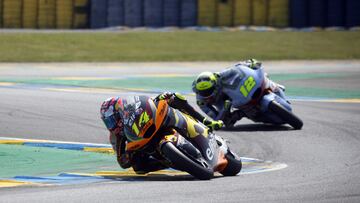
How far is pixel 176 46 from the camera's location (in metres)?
29.5

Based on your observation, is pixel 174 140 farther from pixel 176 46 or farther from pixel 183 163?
pixel 176 46

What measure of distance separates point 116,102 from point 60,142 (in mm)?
3198

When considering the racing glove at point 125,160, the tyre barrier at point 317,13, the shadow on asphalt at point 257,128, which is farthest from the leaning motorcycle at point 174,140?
the tyre barrier at point 317,13

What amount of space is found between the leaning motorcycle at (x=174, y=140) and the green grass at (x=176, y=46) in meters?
16.7

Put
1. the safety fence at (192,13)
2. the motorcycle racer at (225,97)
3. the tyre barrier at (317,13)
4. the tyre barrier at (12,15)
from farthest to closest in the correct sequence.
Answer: the tyre barrier at (317,13) → the safety fence at (192,13) → the tyre barrier at (12,15) → the motorcycle racer at (225,97)

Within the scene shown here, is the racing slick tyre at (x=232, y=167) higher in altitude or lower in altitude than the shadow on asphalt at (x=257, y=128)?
higher

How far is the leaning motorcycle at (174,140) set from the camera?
962cm

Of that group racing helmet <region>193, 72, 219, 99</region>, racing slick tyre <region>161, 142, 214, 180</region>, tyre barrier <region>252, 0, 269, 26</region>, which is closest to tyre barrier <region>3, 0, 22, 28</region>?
tyre barrier <region>252, 0, 269, 26</region>

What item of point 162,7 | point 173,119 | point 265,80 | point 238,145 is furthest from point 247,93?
point 162,7

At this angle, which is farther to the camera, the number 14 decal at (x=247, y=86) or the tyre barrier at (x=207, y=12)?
the tyre barrier at (x=207, y=12)

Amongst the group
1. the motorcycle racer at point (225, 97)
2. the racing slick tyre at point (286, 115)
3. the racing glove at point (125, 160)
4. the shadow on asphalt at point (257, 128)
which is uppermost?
the racing glove at point (125, 160)

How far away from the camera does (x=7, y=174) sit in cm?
1021

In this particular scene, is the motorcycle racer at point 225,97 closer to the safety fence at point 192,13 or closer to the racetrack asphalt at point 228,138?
the racetrack asphalt at point 228,138

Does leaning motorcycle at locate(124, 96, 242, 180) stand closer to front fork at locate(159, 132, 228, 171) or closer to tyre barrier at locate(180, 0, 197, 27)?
front fork at locate(159, 132, 228, 171)
